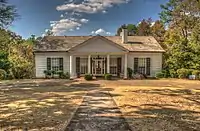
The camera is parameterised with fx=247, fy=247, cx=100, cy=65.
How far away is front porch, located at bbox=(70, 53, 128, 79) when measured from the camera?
27.3 meters

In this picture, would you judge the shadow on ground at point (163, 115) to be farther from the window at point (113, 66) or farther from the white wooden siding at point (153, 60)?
the window at point (113, 66)

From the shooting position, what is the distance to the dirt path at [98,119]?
285 inches

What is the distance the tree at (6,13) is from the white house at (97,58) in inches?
201

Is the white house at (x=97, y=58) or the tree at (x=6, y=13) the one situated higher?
the tree at (x=6, y=13)

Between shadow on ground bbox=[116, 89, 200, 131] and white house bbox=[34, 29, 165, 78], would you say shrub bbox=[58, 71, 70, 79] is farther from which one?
shadow on ground bbox=[116, 89, 200, 131]

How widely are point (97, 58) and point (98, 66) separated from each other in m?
0.92

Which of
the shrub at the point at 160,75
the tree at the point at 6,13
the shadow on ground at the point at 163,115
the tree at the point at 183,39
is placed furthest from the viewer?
the shrub at the point at 160,75

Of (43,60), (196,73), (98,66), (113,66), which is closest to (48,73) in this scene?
(43,60)

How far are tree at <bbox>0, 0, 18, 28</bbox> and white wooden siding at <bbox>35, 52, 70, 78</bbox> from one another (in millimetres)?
5569

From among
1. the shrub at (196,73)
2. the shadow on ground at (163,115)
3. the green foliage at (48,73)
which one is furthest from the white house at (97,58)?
the shadow on ground at (163,115)

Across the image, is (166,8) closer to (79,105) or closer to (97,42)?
(97,42)

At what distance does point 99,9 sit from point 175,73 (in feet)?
56.1

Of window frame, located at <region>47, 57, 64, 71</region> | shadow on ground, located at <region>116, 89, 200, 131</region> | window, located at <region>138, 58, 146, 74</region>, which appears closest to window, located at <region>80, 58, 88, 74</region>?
window frame, located at <region>47, 57, 64, 71</region>

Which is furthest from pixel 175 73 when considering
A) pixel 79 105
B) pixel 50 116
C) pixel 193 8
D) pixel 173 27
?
pixel 50 116
